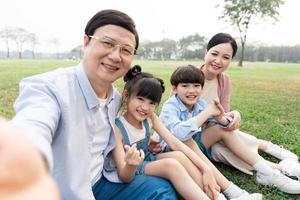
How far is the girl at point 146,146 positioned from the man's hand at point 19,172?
2.07 m

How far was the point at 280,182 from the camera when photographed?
3.10 meters

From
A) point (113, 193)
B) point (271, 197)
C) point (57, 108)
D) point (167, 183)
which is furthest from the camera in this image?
point (271, 197)

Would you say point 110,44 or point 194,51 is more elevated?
point 110,44

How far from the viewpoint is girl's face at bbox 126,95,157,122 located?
261 cm

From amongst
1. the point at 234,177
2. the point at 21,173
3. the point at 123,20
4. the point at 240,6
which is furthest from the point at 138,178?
the point at 240,6

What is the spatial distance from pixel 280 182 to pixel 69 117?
2096 mm

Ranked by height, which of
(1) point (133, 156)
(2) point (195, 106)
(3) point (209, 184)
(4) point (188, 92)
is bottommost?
(3) point (209, 184)

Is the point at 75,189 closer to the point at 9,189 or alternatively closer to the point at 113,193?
the point at 113,193

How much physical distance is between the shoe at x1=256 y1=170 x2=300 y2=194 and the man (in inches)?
45.3

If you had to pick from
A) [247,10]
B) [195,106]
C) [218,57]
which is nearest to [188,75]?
[195,106]

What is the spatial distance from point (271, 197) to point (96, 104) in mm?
1823

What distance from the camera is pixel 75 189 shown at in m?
1.84

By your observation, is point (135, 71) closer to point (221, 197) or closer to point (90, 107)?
point (90, 107)

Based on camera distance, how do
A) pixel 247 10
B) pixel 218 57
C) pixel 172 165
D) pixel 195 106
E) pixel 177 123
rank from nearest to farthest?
1. pixel 172 165
2. pixel 177 123
3. pixel 195 106
4. pixel 218 57
5. pixel 247 10
